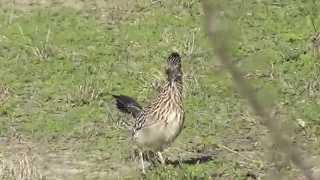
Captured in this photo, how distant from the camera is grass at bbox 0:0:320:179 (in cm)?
681

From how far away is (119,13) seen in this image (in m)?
10.1

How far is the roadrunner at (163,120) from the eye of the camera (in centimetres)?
636

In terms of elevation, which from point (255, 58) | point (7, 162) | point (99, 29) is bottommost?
point (7, 162)

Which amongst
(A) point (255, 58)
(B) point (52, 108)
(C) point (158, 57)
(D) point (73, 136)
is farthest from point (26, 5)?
(A) point (255, 58)

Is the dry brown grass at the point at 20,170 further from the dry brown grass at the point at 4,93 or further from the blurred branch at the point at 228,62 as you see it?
the blurred branch at the point at 228,62

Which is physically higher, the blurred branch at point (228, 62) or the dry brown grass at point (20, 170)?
the blurred branch at point (228, 62)

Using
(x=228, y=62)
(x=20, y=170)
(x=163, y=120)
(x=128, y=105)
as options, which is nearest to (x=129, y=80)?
(x=128, y=105)

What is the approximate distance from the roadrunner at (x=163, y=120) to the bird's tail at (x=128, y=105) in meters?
0.47

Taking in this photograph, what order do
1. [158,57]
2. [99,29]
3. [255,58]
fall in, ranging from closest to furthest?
[255,58] → [158,57] → [99,29]

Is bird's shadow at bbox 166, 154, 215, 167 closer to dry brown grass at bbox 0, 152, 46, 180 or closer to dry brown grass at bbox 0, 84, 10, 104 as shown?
dry brown grass at bbox 0, 152, 46, 180

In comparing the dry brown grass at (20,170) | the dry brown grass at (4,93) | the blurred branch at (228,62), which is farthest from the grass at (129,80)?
the blurred branch at (228,62)

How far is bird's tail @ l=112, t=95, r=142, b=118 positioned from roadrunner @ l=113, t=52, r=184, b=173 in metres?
0.47

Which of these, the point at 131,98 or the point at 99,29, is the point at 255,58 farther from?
the point at 99,29

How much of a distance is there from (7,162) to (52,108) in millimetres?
1435
